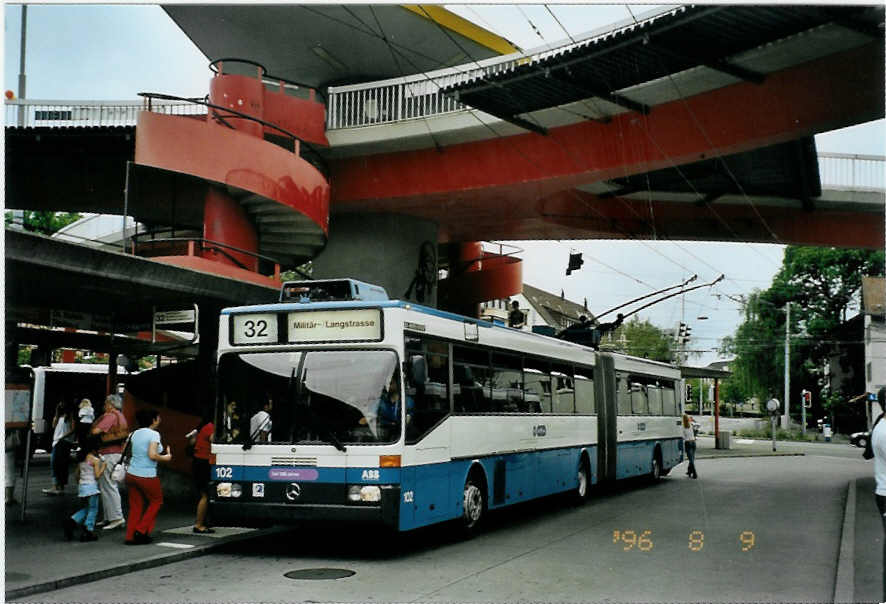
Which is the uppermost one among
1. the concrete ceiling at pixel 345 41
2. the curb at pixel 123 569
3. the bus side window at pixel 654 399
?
the concrete ceiling at pixel 345 41

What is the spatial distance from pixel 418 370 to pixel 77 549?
15.0 ft

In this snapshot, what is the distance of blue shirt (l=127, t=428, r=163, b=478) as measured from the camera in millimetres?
11219

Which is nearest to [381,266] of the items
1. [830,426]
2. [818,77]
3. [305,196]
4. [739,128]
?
Result: [305,196]

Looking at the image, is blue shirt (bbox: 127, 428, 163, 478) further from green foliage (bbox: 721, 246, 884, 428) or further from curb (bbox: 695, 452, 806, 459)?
curb (bbox: 695, 452, 806, 459)

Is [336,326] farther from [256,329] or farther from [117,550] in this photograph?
[117,550]

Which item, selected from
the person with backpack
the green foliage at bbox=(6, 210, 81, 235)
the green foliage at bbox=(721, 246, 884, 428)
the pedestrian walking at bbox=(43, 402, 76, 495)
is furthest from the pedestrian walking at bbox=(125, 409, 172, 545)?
the green foliage at bbox=(6, 210, 81, 235)

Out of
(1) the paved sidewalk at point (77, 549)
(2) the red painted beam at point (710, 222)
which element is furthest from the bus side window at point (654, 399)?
(1) the paved sidewalk at point (77, 549)

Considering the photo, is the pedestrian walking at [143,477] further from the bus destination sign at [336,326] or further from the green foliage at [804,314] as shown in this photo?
the green foliage at [804,314]

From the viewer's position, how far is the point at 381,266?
1010 inches

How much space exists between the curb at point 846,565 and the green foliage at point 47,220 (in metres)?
20.4

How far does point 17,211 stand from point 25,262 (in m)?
17.0

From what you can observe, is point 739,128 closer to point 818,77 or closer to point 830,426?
point 818,77

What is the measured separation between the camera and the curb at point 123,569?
28.8 ft

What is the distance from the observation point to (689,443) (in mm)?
25281
